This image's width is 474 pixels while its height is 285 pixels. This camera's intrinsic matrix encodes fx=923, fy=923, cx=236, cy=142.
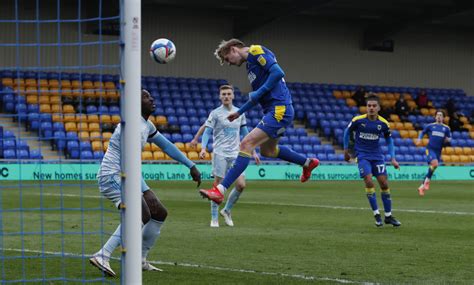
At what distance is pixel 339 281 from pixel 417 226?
20.9ft

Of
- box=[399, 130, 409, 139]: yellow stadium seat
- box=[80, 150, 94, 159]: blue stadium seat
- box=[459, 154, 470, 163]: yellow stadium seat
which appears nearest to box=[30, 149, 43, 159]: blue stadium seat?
box=[80, 150, 94, 159]: blue stadium seat

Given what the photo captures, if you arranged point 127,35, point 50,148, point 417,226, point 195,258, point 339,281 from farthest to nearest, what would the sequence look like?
1. point 50,148
2. point 417,226
3. point 195,258
4. point 339,281
5. point 127,35

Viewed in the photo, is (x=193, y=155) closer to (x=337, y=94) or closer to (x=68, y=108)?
(x=68, y=108)

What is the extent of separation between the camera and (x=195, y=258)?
9516 mm

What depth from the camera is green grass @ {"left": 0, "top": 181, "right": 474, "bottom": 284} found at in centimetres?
812

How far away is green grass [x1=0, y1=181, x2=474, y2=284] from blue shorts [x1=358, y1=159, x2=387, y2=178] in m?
0.80

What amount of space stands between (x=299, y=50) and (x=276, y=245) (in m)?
33.2

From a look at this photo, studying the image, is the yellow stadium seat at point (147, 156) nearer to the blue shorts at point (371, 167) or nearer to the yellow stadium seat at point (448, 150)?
the yellow stadium seat at point (448, 150)

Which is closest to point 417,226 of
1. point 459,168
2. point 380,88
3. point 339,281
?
point 339,281

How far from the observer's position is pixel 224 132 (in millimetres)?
14727

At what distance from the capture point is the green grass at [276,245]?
812 cm

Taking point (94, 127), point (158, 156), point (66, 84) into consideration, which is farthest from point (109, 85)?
point (158, 156)

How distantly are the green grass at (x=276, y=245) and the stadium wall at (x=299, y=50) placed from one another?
→ 18.2 m

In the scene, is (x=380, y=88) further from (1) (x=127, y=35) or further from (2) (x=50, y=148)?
(1) (x=127, y=35)
